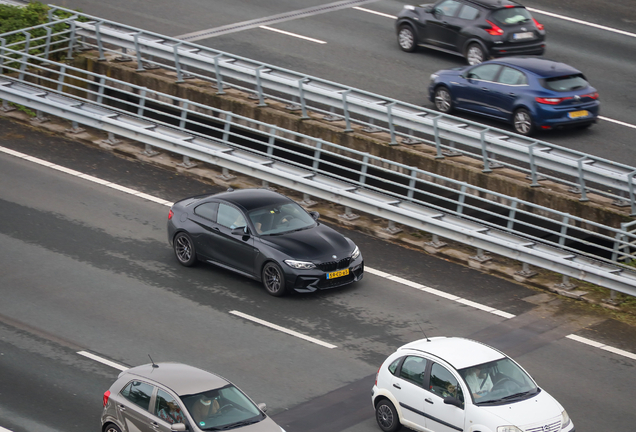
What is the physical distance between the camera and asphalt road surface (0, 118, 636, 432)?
40.9 ft

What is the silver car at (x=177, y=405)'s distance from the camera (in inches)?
400

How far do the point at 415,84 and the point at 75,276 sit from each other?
436 inches

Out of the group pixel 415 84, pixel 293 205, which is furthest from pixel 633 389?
pixel 415 84

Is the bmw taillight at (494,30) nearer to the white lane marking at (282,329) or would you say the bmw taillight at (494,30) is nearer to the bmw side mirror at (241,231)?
the bmw side mirror at (241,231)

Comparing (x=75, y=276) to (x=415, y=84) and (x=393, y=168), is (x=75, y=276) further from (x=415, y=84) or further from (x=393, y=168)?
(x=415, y=84)

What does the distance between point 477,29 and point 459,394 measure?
15599mm

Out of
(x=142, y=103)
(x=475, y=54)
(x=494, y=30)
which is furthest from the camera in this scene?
(x=475, y=54)

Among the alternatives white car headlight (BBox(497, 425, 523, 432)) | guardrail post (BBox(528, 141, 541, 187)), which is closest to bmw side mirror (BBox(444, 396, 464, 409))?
white car headlight (BBox(497, 425, 523, 432))

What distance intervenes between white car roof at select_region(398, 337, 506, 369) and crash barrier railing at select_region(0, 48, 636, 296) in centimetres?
476

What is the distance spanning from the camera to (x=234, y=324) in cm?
1462

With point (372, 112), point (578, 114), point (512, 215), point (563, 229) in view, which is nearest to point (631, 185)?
point (563, 229)

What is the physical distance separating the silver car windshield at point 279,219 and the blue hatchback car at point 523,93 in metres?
6.80

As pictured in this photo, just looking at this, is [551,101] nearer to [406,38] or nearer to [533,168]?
[533,168]

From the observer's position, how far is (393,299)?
15.7 meters
